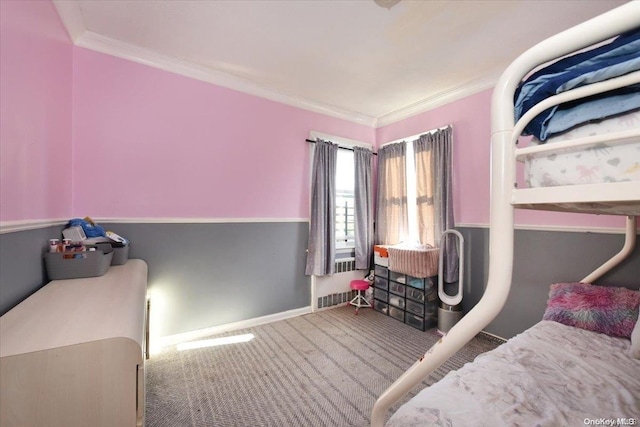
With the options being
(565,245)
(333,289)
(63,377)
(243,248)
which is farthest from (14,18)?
(565,245)

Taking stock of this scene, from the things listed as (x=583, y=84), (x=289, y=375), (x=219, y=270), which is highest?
(x=583, y=84)

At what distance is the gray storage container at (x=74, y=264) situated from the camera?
4.63 ft

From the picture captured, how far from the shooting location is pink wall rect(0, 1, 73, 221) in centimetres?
107

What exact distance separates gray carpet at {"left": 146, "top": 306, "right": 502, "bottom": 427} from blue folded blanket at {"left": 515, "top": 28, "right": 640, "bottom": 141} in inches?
64.7

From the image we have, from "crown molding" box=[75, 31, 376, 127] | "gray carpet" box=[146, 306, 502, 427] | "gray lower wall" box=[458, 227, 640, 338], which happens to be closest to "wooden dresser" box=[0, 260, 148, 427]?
"gray carpet" box=[146, 306, 502, 427]

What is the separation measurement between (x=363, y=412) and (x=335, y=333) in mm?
1004

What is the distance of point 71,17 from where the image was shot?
1715 mm

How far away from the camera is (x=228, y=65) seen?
7.66 feet

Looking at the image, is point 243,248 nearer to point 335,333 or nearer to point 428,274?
point 335,333

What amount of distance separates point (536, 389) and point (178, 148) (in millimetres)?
2762

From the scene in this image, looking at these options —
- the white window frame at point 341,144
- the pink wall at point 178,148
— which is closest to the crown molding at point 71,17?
the pink wall at point 178,148

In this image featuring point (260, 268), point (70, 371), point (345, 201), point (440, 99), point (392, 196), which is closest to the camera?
point (70, 371)

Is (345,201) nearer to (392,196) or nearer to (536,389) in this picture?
(392,196)

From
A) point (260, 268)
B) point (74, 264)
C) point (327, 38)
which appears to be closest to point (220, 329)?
point (260, 268)
